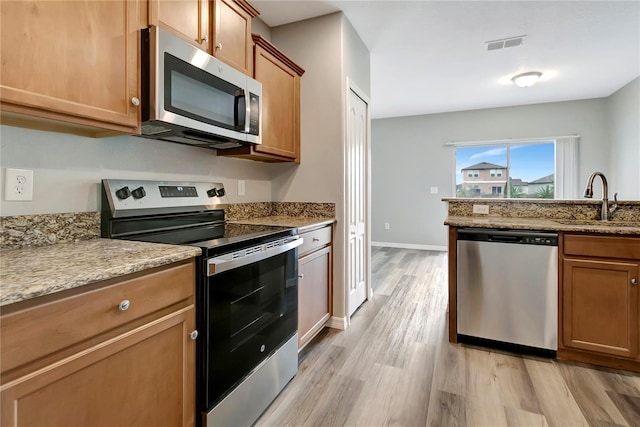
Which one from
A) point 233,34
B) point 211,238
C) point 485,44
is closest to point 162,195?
point 211,238

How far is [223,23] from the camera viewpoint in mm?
1759

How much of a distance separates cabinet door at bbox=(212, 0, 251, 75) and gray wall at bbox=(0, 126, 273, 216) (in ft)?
1.89

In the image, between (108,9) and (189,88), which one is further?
(189,88)

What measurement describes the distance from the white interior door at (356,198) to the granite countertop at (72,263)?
1.66 meters

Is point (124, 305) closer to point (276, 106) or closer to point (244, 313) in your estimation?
point (244, 313)

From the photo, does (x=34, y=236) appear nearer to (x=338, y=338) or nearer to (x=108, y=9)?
(x=108, y=9)

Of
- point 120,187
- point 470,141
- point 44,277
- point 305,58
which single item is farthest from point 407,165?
point 44,277

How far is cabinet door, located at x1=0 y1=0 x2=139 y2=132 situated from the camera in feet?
3.22

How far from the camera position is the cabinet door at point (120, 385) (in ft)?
2.56

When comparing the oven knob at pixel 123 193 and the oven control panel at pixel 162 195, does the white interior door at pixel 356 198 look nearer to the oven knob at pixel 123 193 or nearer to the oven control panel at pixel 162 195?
the oven control panel at pixel 162 195

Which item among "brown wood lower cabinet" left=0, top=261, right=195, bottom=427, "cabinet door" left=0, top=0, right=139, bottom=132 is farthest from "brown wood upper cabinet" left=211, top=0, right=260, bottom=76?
"brown wood lower cabinet" left=0, top=261, right=195, bottom=427

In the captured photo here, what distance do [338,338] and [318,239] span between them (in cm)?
77

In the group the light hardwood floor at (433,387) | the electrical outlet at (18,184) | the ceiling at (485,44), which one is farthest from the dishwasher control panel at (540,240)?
the electrical outlet at (18,184)

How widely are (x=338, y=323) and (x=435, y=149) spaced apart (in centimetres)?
439
